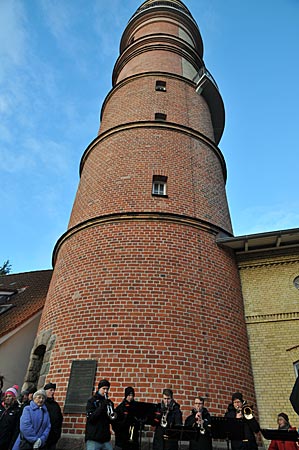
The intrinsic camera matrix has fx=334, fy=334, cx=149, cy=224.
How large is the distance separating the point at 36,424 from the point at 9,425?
78 cm

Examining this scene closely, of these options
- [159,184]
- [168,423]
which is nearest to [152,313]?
[168,423]

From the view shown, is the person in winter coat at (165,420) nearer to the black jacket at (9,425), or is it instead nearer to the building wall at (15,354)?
the black jacket at (9,425)

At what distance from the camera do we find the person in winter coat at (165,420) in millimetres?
4625

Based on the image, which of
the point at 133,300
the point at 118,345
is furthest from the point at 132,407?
the point at 133,300

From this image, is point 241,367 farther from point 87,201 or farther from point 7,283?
point 7,283

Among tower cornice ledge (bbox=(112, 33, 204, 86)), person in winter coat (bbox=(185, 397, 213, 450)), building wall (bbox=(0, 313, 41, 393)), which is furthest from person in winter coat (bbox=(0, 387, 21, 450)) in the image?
tower cornice ledge (bbox=(112, 33, 204, 86))

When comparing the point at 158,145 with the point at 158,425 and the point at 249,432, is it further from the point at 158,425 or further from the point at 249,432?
the point at 249,432

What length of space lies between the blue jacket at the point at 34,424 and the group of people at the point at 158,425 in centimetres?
55

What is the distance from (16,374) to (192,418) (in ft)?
21.9

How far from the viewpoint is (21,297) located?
13.0 m

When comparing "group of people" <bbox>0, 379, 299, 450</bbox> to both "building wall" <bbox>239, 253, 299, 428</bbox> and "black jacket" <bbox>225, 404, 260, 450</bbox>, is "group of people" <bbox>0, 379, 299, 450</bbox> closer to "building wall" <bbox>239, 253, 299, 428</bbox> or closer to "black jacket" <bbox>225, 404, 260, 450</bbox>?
"black jacket" <bbox>225, 404, 260, 450</bbox>

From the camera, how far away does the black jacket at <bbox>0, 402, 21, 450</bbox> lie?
4664 mm

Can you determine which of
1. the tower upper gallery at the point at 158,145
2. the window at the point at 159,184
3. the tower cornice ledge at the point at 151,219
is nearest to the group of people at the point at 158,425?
the tower cornice ledge at the point at 151,219

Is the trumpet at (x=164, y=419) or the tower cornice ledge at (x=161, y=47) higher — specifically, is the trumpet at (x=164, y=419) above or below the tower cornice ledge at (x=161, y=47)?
below
